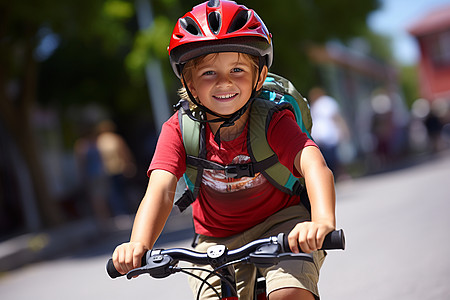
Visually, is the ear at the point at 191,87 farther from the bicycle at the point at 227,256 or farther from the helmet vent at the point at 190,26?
the bicycle at the point at 227,256

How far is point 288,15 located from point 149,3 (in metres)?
3.43

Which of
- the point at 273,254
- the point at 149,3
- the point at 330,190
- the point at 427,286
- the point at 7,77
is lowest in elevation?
the point at 427,286

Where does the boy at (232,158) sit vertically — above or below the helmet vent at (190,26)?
below

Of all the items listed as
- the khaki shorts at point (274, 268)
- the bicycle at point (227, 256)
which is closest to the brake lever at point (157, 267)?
the bicycle at point (227, 256)

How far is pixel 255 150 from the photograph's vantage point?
2.84 meters

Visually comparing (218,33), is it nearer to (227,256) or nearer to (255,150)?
(255,150)

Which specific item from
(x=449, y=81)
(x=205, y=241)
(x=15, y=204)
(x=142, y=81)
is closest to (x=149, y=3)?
(x=142, y=81)

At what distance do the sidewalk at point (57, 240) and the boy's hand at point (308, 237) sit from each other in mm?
8357

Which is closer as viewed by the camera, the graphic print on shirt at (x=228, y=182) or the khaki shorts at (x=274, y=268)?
the khaki shorts at (x=274, y=268)

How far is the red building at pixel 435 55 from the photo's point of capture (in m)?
43.3

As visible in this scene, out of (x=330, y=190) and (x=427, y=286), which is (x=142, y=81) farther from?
(x=330, y=190)

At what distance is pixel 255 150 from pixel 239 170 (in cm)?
11

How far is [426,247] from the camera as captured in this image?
6.63 m

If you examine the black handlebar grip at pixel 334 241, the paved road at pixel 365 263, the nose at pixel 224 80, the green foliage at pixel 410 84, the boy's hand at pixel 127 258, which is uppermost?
the green foliage at pixel 410 84
